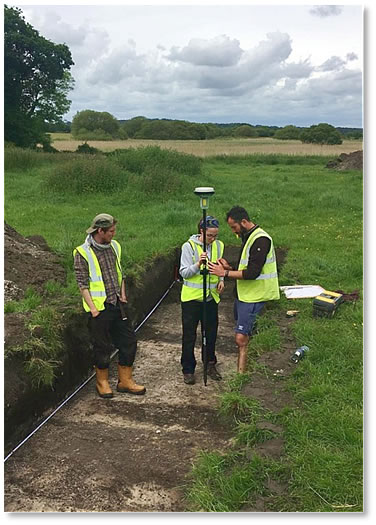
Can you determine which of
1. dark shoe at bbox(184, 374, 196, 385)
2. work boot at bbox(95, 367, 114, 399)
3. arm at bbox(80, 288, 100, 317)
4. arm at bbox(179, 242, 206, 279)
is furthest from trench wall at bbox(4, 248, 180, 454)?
arm at bbox(179, 242, 206, 279)

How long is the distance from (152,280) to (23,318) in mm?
3163

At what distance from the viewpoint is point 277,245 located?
10867mm

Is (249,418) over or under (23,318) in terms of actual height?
under

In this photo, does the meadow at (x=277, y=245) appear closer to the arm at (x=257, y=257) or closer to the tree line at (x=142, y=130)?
the arm at (x=257, y=257)

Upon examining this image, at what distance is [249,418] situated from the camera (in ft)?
15.5

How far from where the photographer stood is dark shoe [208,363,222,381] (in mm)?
5977

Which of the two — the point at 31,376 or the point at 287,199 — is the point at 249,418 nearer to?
the point at 31,376

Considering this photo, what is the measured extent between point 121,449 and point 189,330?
159 cm

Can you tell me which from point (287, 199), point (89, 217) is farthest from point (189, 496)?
point (287, 199)

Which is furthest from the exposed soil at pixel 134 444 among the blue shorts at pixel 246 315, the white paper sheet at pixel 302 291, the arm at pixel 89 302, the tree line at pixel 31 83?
the tree line at pixel 31 83

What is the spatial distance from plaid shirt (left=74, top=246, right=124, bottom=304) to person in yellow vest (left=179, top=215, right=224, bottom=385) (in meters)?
0.73

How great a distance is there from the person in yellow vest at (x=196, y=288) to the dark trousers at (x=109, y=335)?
654 mm

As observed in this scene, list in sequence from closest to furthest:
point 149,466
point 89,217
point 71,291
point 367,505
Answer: point 367,505
point 149,466
point 71,291
point 89,217

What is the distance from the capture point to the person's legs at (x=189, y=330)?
564 cm
